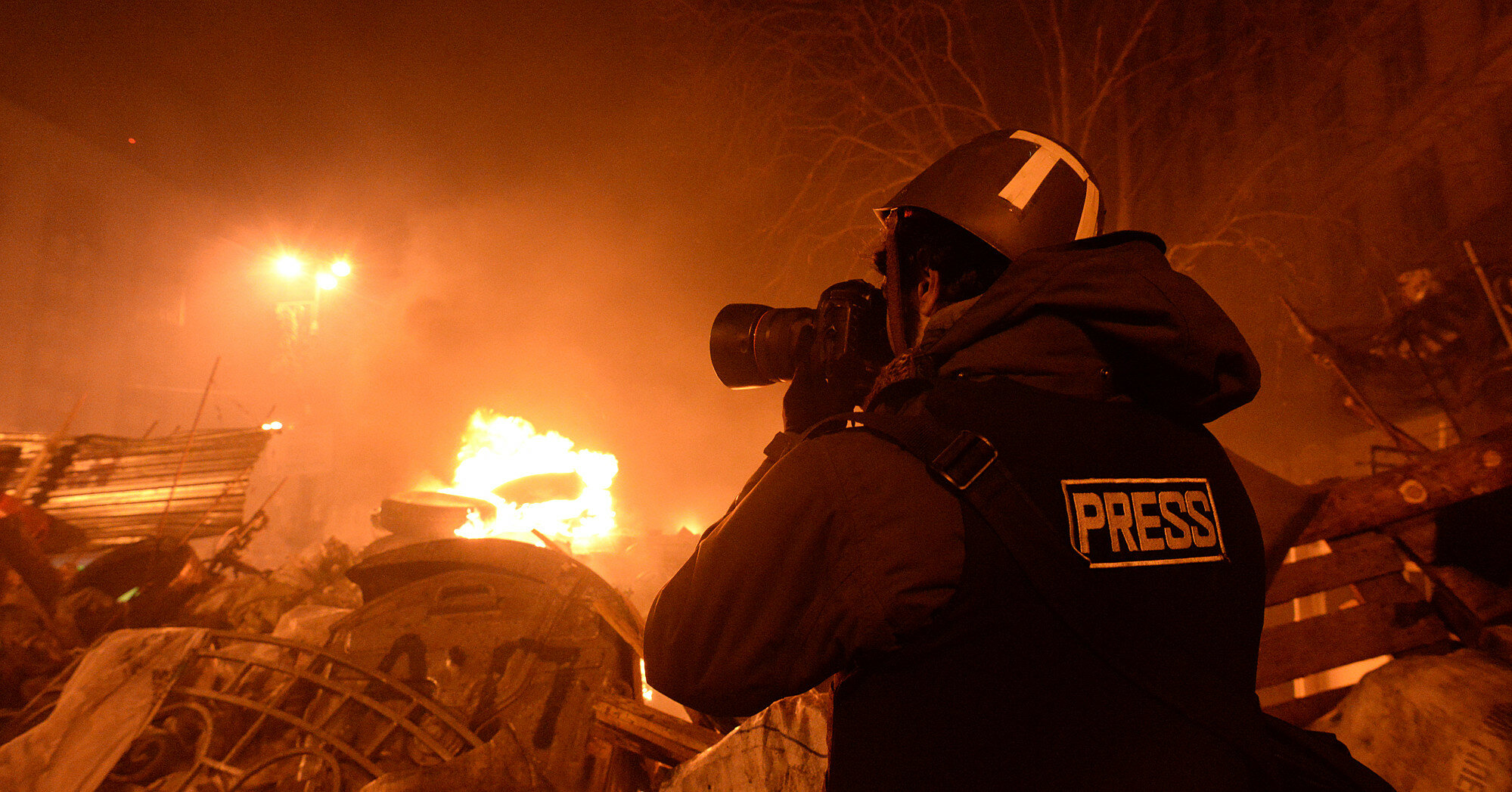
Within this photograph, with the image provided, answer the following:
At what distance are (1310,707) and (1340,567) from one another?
2.47ft

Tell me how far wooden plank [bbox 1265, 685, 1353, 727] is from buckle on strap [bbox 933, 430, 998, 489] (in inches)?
139

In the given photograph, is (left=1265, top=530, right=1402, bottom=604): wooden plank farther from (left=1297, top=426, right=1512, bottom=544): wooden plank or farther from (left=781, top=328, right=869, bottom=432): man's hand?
(left=781, top=328, right=869, bottom=432): man's hand

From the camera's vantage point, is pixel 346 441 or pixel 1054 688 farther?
pixel 346 441

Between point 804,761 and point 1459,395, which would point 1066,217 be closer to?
point 804,761

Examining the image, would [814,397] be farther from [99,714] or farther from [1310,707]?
[99,714]

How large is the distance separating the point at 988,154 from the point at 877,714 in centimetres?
149

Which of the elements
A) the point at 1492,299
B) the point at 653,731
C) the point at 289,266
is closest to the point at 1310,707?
the point at 653,731

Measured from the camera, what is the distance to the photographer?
825 mm

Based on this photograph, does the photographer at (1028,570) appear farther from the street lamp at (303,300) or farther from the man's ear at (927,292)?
the street lamp at (303,300)

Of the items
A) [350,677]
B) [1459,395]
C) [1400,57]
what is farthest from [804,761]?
[1400,57]

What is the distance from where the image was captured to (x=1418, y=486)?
2.92 m

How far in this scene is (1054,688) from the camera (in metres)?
0.83

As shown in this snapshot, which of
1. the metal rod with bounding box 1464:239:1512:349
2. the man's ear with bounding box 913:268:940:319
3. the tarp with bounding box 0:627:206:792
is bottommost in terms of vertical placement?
the tarp with bounding box 0:627:206:792

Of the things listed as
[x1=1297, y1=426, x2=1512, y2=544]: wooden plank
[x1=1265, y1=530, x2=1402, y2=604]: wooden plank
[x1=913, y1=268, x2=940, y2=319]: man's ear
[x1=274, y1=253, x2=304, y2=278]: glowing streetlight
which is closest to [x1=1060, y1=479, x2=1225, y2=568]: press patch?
[x1=913, y1=268, x2=940, y2=319]: man's ear
